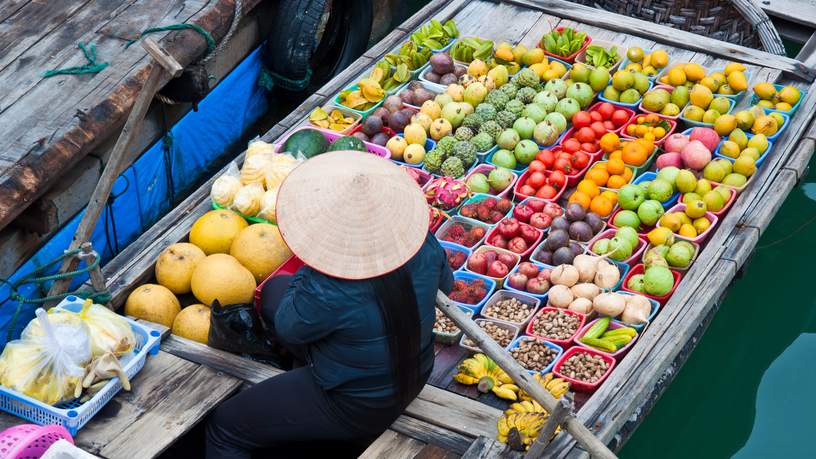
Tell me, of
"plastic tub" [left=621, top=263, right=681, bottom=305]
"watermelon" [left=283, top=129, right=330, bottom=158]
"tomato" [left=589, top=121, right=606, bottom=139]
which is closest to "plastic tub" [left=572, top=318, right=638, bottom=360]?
"plastic tub" [left=621, top=263, right=681, bottom=305]

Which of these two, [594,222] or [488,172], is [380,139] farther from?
[594,222]

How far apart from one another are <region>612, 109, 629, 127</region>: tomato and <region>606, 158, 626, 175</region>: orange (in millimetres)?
407

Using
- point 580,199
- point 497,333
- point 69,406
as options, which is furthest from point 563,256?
point 69,406

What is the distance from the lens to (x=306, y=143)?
432cm

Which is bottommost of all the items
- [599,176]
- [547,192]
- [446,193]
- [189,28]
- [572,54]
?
[446,193]

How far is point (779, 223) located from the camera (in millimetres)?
5406

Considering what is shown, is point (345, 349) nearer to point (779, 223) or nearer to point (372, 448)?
point (372, 448)

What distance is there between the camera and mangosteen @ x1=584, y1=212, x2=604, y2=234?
13.4ft

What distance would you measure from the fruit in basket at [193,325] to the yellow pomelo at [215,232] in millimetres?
365

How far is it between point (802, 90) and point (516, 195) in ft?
6.02

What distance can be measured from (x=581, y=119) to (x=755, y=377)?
160cm

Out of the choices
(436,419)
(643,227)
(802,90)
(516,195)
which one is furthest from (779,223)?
(436,419)

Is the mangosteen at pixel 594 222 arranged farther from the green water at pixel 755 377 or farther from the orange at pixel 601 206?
the green water at pixel 755 377

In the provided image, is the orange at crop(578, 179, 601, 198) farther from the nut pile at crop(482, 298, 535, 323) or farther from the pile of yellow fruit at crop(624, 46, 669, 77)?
the pile of yellow fruit at crop(624, 46, 669, 77)
